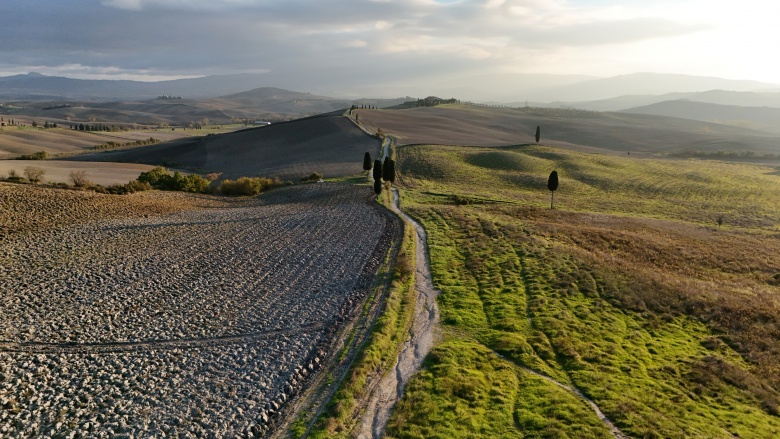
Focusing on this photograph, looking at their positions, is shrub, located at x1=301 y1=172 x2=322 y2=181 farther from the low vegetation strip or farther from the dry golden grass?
the low vegetation strip

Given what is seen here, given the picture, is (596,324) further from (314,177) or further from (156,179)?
(156,179)

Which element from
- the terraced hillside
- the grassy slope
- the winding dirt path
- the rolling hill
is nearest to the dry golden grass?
the grassy slope

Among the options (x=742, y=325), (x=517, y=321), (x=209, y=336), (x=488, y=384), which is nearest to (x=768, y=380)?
(x=742, y=325)

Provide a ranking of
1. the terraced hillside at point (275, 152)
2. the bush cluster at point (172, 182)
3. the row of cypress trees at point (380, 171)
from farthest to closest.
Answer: the terraced hillside at point (275, 152) < the bush cluster at point (172, 182) < the row of cypress trees at point (380, 171)

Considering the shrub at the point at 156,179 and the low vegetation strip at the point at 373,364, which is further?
the shrub at the point at 156,179

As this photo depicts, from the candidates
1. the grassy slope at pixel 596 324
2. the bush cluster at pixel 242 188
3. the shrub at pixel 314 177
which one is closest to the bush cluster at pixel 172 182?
the bush cluster at pixel 242 188

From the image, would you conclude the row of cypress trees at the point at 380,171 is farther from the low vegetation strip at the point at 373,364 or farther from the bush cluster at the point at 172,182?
the low vegetation strip at the point at 373,364
